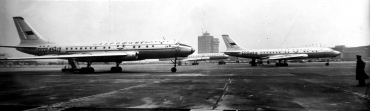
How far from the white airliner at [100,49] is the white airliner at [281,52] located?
70.0 feet

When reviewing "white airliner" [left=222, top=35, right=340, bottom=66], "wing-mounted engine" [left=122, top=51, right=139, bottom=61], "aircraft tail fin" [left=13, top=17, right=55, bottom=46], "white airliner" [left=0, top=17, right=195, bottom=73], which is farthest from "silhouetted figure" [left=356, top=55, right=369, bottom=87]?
"aircraft tail fin" [left=13, top=17, right=55, bottom=46]

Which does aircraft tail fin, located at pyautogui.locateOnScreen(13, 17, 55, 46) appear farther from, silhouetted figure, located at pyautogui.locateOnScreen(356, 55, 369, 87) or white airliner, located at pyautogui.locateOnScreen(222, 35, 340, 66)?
white airliner, located at pyautogui.locateOnScreen(222, 35, 340, 66)

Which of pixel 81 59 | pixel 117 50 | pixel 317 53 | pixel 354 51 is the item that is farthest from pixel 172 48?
pixel 354 51

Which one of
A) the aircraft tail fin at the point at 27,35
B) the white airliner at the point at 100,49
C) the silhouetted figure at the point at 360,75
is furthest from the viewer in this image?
the aircraft tail fin at the point at 27,35

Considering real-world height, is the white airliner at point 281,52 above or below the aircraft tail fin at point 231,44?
below

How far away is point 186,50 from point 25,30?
709 inches

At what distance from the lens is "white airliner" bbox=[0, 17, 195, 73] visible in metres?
22.5

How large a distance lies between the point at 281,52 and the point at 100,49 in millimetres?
31001

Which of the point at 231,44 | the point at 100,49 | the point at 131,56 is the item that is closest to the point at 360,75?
the point at 131,56

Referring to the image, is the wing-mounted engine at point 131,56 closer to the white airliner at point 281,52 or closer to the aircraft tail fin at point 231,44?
the white airliner at point 281,52

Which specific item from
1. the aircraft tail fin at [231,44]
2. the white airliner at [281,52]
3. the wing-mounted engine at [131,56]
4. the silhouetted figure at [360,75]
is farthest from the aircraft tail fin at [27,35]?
the white airliner at [281,52]

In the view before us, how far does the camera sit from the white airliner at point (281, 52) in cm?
3852

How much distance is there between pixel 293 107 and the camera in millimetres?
5391

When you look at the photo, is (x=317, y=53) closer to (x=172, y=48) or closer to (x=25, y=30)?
(x=172, y=48)
